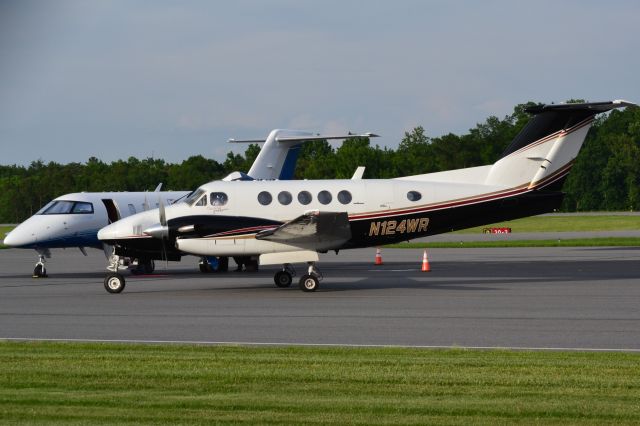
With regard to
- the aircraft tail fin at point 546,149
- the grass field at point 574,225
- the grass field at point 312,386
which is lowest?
the grass field at point 312,386

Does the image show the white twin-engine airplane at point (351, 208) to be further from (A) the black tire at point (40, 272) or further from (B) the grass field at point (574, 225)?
(B) the grass field at point (574, 225)

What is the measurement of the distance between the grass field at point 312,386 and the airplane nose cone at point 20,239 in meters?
16.5

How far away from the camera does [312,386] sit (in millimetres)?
10969

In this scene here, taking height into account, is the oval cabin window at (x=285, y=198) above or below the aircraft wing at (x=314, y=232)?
above

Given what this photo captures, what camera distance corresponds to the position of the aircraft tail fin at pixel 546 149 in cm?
2670

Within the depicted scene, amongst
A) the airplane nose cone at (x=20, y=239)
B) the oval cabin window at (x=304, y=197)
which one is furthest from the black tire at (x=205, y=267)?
the oval cabin window at (x=304, y=197)

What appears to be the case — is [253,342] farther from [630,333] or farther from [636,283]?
[636,283]

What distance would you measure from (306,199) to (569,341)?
11.9 meters

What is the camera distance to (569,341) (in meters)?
15.1

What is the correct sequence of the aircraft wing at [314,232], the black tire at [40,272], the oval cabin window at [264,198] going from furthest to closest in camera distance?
the black tire at [40,272], the oval cabin window at [264,198], the aircraft wing at [314,232]

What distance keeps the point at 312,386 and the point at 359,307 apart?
9.59 m

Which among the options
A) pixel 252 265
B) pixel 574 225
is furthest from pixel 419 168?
pixel 252 265

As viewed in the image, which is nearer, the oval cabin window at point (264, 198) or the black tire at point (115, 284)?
the black tire at point (115, 284)

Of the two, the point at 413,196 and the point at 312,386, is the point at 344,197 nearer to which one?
the point at 413,196
